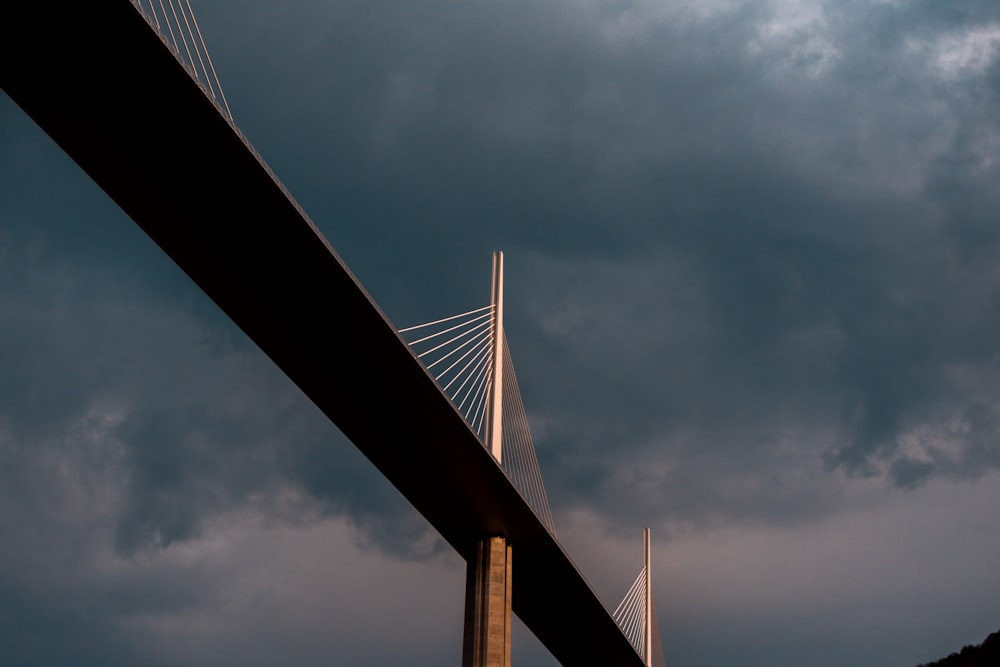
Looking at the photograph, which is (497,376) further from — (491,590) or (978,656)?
(978,656)

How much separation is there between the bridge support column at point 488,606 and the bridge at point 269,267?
4 cm

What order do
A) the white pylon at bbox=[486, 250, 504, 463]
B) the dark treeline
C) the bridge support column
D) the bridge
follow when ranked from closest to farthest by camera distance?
the bridge, the bridge support column, the white pylon at bbox=[486, 250, 504, 463], the dark treeline

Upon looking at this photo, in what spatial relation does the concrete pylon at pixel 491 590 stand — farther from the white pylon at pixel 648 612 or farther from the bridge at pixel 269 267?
the white pylon at pixel 648 612

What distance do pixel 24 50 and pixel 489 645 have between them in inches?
620

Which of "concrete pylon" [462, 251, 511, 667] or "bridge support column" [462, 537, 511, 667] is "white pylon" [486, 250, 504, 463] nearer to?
"concrete pylon" [462, 251, 511, 667]

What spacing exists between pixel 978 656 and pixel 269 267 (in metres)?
23.7

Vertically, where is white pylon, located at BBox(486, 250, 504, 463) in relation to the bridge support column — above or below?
above

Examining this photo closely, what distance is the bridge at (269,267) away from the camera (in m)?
13.6

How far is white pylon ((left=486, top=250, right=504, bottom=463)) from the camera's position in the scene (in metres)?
24.1

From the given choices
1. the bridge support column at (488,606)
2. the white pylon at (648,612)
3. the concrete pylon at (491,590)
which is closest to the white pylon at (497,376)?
the concrete pylon at (491,590)

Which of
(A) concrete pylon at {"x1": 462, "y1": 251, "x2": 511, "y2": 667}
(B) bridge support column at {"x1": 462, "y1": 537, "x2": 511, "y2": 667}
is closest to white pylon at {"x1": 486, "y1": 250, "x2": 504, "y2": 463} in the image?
(A) concrete pylon at {"x1": 462, "y1": 251, "x2": 511, "y2": 667}

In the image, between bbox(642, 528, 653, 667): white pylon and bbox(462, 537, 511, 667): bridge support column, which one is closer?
bbox(462, 537, 511, 667): bridge support column

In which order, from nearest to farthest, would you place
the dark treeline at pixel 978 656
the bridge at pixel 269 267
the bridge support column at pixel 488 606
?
the bridge at pixel 269 267 → the bridge support column at pixel 488 606 → the dark treeline at pixel 978 656

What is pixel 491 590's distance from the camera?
80.6 ft
